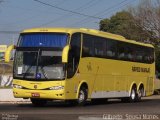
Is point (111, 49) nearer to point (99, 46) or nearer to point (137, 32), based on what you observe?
point (99, 46)

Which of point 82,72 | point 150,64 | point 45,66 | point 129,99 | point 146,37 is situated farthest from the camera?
point 146,37

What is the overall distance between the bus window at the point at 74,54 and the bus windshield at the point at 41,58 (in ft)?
1.41

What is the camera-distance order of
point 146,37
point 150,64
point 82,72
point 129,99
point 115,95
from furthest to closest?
1. point 146,37
2. point 150,64
3. point 129,99
4. point 115,95
5. point 82,72

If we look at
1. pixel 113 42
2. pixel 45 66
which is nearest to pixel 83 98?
pixel 45 66

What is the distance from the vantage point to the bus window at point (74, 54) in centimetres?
2448

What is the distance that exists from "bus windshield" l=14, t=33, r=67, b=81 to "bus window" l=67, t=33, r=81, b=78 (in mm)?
431

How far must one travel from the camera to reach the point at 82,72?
2583 cm

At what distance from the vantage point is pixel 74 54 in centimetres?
2473

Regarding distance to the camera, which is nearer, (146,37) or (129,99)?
(129,99)

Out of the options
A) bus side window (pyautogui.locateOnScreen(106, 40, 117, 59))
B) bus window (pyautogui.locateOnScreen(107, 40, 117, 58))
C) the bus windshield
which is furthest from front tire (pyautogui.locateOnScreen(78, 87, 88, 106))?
bus window (pyautogui.locateOnScreen(107, 40, 117, 58))

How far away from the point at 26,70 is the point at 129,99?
10.1 metres

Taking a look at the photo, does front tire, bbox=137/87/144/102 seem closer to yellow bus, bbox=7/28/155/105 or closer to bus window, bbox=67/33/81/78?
yellow bus, bbox=7/28/155/105

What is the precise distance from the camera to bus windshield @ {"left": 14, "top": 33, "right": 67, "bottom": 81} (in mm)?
24125

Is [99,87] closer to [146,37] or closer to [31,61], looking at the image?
[31,61]
